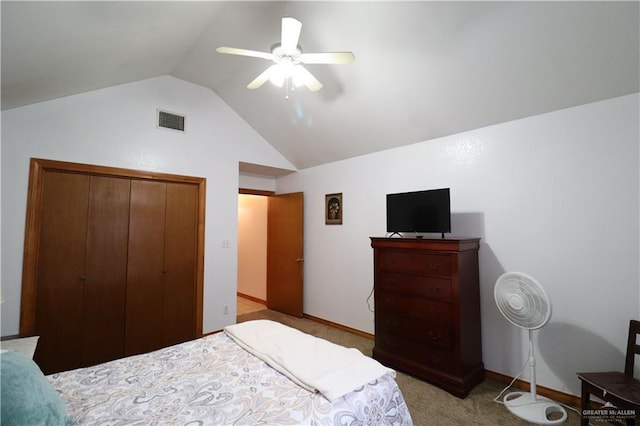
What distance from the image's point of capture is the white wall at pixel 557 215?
2.09m

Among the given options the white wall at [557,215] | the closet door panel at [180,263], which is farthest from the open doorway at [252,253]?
the white wall at [557,215]

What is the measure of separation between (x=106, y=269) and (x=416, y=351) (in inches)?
A: 127

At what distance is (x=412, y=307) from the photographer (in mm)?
2674

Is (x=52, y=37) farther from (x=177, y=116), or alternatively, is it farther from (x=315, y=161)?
(x=315, y=161)

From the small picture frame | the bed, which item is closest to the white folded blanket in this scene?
the bed

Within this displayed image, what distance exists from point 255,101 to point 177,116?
0.95 meters

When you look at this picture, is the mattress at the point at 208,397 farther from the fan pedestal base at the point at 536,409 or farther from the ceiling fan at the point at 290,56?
the ceiling fan at the point at 290,56

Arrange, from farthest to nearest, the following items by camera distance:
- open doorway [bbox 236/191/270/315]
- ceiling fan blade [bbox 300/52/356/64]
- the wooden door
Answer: open doorway [bbox 236/191/270/315]
the wooden door
ceiling fan blade [bbox 300/52/356/64]

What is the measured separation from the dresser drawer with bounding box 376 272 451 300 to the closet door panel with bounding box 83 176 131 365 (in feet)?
9.07

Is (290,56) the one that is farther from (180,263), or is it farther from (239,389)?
(180,263)

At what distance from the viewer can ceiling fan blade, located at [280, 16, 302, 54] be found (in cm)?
165

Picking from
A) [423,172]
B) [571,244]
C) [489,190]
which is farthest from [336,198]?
[571,244]

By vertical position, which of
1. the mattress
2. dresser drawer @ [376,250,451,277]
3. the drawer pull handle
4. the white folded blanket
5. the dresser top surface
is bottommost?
the drawer pull handle

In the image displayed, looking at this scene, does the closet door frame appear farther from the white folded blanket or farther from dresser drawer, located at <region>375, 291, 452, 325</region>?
dresser drawer, located at <region>375, 291, 452, 325</region>
